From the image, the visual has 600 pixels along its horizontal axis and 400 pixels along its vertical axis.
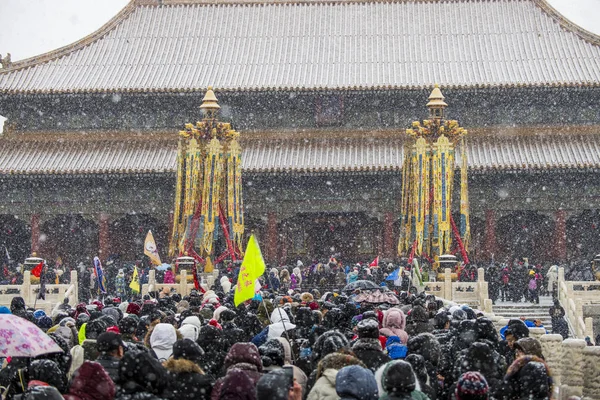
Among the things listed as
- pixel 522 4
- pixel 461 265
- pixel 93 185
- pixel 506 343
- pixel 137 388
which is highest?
pixel 522 4

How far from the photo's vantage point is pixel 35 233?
4128cm

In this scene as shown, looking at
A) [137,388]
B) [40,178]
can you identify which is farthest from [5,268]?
[137,388]

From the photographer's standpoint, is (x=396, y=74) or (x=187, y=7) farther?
(x=187, y=7)

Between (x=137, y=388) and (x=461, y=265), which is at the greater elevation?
(x=461, y=265)

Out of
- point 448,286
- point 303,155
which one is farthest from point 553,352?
point 303,155

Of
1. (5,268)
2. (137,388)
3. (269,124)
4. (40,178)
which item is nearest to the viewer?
(137,388)

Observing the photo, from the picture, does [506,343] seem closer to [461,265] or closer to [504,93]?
[461,265]

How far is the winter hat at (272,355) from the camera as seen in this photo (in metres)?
11.3

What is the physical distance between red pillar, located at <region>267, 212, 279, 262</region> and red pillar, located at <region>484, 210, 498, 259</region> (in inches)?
276

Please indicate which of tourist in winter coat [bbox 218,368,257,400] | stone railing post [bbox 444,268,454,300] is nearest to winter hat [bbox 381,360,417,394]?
tourist in winter coat [bbox 218,368,257,400]

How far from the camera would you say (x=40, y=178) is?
135 feet

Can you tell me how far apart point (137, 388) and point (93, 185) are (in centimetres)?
3310

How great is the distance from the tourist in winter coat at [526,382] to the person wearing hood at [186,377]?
2476mm

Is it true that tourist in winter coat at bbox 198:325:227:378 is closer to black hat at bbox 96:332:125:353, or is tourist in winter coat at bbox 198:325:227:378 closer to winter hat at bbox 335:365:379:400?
black hat at bbox 96:332:125:353
